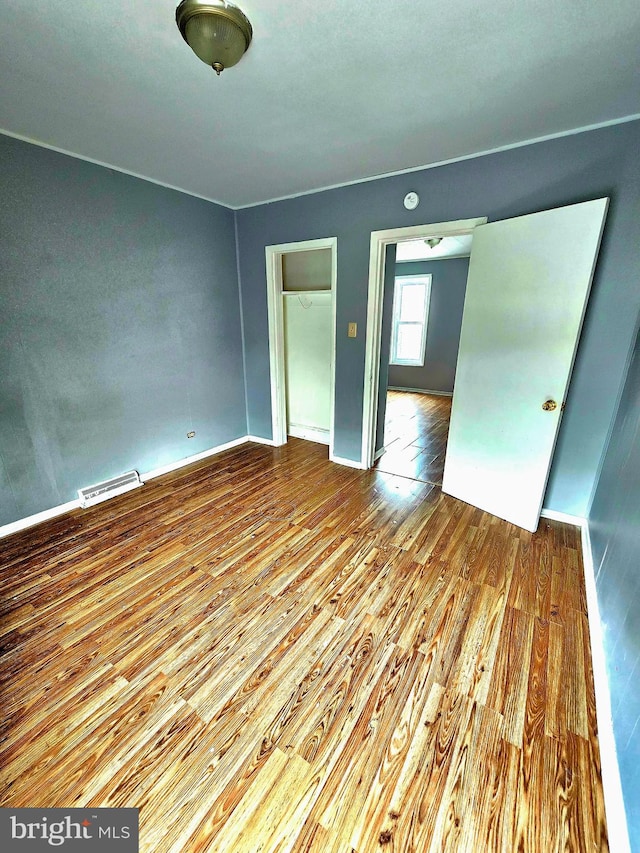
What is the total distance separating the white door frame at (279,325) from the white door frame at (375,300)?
0.36 m

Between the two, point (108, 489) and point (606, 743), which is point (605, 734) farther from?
point (108, 489)

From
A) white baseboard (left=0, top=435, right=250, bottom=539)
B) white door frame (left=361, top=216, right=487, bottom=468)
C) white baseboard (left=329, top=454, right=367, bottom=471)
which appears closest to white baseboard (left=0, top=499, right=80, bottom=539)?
white baseboard (left=0, top=435, right=250, bottom=539)

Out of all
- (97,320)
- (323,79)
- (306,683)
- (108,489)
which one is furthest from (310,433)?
(323,79)

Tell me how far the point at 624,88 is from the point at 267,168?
208 cm

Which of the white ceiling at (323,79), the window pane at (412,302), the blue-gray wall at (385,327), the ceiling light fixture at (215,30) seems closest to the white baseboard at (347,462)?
the blue-gray wall at (385,327)

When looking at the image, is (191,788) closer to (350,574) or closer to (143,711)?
(143,711)

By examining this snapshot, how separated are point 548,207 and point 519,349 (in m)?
0.91

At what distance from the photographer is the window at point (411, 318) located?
21.7ft

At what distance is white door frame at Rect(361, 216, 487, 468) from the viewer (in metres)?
2.53

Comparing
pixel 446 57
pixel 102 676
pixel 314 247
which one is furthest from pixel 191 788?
pixel 314 247

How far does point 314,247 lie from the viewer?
315 centimetres

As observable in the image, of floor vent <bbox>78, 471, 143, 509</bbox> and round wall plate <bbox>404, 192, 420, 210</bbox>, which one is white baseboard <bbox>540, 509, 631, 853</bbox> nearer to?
round wall plate <bbox>404, 192, 420, 210</bbox>

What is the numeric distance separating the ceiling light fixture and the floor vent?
9.04 feet

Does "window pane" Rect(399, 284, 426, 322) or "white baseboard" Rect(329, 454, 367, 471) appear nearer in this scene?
"white baseboard" Rect(329, 454, 367, 471)
